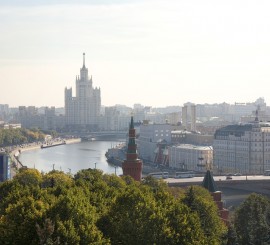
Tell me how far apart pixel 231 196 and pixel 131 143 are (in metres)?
7.68

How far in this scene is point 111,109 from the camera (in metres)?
145

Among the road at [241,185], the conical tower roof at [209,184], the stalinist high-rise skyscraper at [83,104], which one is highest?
the stalinist high-rise skyscraper at [83,104]

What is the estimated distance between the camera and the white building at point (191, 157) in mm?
61969

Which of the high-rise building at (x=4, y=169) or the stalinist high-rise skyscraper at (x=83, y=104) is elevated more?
the stalinist high-rise skyscraper at (x=83, y=104)

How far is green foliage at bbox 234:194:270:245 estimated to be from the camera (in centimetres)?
2172

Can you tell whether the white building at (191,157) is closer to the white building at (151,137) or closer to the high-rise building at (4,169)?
the white building at (151,137)

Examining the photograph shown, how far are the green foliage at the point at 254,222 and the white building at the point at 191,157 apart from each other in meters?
34.7

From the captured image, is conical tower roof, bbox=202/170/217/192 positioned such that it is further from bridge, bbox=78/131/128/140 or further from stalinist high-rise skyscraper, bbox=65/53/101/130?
stalinist high-rise skyscraper, bbox=65/53/101/130

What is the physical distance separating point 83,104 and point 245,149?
90614 millimetres

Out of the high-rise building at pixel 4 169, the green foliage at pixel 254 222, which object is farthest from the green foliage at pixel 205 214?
the high-rise building at pixel 4 169

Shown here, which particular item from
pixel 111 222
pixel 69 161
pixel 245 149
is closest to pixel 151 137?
pixel 69 161

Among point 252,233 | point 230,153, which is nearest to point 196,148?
point 230,153

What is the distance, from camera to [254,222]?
2320 centimetres

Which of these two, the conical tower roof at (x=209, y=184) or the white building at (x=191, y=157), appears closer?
the conical tower roof at (x=209, y=184)
